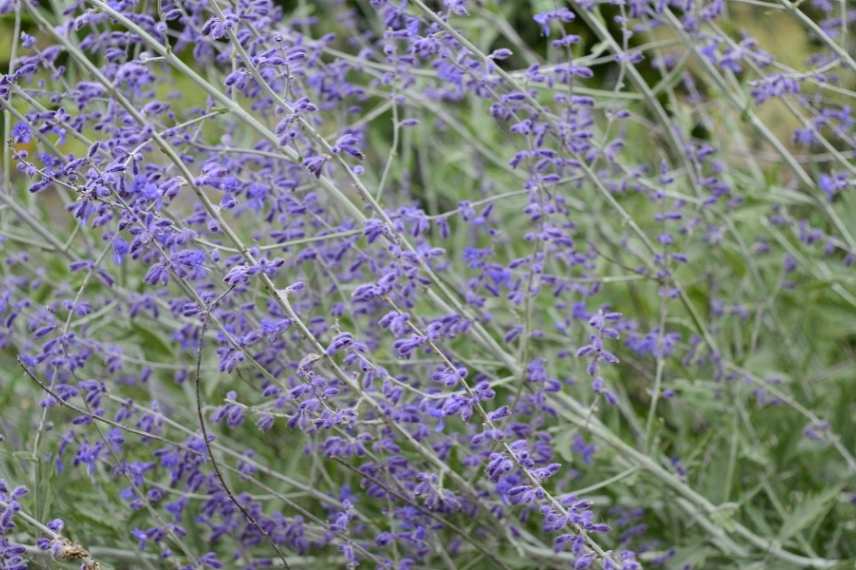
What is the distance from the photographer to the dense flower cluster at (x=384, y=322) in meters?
2.36

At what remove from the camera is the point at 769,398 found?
3.40 meters

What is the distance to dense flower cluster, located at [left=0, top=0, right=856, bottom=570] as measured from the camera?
2.36m

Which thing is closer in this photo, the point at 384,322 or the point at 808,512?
the point at 384,322

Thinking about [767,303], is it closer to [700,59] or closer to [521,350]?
[700,59]

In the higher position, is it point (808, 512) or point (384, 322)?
point (384, 322)

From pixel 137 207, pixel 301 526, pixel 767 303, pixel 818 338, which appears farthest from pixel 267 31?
pixel 818 338

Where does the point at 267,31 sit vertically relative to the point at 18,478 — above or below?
above

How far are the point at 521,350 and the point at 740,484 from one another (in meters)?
1.05

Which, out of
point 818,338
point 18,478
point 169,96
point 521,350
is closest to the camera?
point 521,350

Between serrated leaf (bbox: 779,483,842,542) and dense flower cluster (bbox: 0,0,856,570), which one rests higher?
dense flower cluster (bbox: 0,0,856,570)

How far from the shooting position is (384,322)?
2316mm

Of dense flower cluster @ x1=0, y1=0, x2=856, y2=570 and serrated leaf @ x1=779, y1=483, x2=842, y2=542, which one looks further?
serrated leaf @ x1=779, y1=483, x2=842, y2=542

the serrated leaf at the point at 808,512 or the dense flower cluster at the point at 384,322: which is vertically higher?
the dense flower cluster at the point at 384,322

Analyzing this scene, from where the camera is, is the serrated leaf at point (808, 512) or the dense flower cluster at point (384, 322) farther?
the serrated leaf at point (808, 512)
